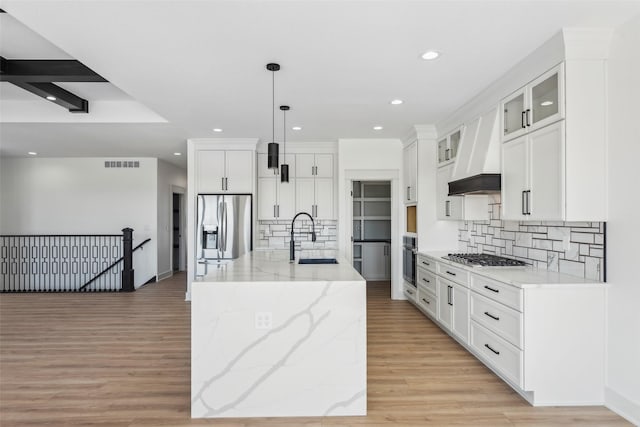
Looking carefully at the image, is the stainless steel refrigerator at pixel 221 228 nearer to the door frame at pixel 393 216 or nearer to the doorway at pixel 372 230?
the door frame at pixel 393 216

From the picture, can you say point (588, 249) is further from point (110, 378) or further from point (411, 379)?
point (110, 378)

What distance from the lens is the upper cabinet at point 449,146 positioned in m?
4.59

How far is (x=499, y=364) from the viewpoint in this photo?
2.97 meters

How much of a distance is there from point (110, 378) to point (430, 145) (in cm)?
468

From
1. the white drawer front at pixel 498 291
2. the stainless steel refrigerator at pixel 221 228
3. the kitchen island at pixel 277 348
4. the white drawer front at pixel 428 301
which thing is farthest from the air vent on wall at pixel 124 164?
the white drawer front at pixel 498 291

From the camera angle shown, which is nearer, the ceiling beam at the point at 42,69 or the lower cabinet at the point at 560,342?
the lower cabinet at the point at 560,342

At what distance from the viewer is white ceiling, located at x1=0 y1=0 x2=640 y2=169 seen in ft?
7.51

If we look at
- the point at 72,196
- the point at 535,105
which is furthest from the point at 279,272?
the point at 72,196

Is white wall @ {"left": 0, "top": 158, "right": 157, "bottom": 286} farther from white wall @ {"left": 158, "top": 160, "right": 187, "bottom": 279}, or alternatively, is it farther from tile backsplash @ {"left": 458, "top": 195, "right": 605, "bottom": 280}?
tile backsplash @ {"left": 458, "top": 195, "right": 605, "bottom": 280}

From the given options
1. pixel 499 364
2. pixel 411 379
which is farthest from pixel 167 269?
pixel 499 364

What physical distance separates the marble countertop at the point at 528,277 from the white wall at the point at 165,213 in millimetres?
6531

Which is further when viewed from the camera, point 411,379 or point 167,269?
point 167,269

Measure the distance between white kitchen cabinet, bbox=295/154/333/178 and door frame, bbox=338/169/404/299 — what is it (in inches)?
20.2

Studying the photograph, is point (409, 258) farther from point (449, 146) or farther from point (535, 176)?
point (535, 176)
